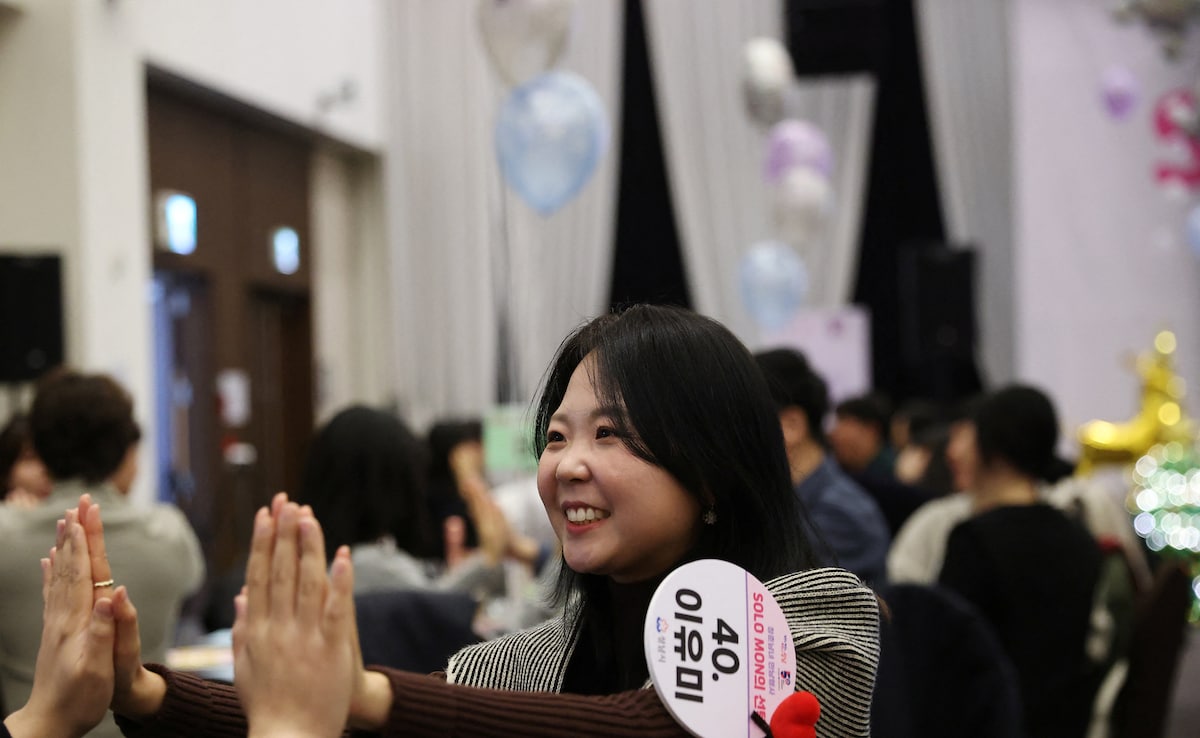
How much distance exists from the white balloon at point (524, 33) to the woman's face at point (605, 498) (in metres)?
4.70

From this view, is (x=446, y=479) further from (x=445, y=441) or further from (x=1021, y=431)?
(x=1021, y=431)

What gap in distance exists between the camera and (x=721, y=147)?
1050cm

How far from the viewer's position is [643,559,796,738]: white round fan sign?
106 cm

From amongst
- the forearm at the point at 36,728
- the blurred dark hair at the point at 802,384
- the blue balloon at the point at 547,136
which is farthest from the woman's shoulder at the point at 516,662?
the blue balloon at the point at 547,136

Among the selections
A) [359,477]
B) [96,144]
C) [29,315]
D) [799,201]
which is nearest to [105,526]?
[359,477]

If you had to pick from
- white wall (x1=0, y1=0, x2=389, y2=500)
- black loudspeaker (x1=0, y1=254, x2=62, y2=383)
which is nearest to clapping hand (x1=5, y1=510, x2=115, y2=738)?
black loudspeaker (x1=0, y1=254, x2=62, y2=383)

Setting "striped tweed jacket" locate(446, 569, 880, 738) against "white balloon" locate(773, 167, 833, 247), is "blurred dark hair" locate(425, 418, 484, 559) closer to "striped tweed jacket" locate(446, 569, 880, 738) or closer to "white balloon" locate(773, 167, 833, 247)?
"white balloon" locate(773, 167, 833, 247)

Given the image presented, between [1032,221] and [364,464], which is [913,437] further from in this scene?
[364,464]

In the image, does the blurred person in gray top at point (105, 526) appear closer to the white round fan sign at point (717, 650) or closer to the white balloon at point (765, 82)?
the white round fan sign at point (717, 650)

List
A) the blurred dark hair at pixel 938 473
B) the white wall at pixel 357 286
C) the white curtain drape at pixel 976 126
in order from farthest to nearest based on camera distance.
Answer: the white curtain drape at pixel 976 126, the white wall at pixel 357 286, the blurred dark hair at pixel 938 473

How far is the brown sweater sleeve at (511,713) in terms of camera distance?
1.01m

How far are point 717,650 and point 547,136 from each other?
4901mm

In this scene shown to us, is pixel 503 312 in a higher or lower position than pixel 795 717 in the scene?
higher

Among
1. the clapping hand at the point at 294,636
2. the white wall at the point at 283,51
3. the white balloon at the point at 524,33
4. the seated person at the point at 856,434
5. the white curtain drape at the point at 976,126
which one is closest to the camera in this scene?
the clapping hand at the point at 294,636
